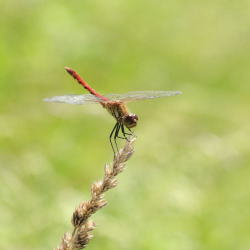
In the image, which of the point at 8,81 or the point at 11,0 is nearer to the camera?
the point at 8,81

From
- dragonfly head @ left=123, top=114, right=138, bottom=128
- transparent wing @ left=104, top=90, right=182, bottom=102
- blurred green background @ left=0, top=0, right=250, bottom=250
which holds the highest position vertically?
blurred green background @ left=0, top=0, right=250, bottom=250

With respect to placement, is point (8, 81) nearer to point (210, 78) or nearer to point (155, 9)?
point (210, 78)

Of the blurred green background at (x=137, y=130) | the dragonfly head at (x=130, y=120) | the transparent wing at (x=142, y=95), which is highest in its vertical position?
the blurred green background at (x=137, y=130)

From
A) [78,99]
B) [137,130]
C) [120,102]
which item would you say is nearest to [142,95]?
[120,102]

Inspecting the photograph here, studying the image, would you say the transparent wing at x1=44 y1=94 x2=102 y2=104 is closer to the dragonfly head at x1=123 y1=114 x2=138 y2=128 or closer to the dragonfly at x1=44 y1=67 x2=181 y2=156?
the dragonfly at x1=44 y1=67 x2=181 y2=156

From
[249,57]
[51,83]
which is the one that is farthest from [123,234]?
[249,57]

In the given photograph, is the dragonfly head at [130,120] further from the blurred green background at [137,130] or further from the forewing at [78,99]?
the blurred green background at [137,130]

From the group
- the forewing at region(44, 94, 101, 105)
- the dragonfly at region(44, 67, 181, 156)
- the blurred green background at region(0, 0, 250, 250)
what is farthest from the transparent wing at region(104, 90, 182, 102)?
the blurred green background at region(0, 0, 250, 250)

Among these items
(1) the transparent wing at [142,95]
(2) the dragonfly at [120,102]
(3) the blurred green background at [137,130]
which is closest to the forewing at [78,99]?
(2) the dragonfly at [120,102]

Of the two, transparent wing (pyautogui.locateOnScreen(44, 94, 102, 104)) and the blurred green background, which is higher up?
the blurred green background
